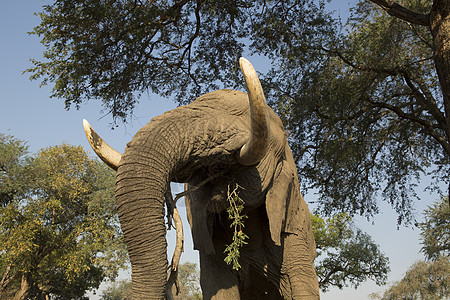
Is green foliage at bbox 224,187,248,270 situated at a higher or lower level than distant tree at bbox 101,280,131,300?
lower

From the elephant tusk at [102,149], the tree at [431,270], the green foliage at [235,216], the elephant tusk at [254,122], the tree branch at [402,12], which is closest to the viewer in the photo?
the elephant tusk at [254,122]

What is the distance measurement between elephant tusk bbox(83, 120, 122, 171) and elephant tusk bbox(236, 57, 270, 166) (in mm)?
1107

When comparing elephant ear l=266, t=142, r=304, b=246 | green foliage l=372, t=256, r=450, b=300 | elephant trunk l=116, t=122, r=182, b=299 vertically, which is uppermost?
green foliage l=372, t=256, r=450, b=300

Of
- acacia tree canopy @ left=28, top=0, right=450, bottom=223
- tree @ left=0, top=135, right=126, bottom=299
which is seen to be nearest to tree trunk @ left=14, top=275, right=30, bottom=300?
tree @ left=0, top=135, right=126, bottom=299

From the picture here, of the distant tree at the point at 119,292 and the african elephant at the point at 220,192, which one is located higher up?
the distant tree at the point at 119,292

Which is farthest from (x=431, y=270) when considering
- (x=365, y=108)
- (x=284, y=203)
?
(x=284, y=203)

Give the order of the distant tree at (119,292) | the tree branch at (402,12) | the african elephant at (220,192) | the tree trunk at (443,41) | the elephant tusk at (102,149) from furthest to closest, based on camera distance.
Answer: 1. the distant tree at (119,292)
2. the tree branch at (402,12)
3. the tree trunk at (443,41)
4. the elephant tusk at (102,149)
5. the african elephant at (220,192)

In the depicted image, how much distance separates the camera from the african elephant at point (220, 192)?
3590mm

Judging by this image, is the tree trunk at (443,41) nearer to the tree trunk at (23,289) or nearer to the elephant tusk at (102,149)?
the elephant tusk at (102,149)

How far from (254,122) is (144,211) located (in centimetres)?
120

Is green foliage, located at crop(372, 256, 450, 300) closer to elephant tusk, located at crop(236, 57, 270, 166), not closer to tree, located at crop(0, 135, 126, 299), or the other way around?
tree, located at crop(0, 135, 126, 299)

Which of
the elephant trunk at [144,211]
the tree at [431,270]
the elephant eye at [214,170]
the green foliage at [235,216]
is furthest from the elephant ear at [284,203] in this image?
the tree at [431,270]

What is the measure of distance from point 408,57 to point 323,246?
18.5m

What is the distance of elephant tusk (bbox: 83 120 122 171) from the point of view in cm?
411
